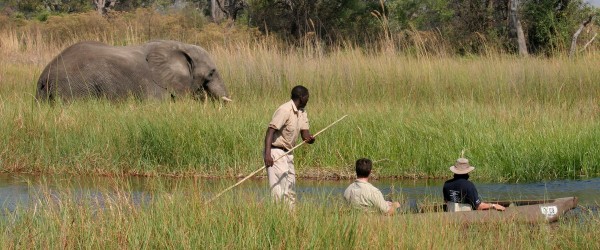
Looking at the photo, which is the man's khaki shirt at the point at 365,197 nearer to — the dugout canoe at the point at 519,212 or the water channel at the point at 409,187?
the dugout canoe at the point at 519,212

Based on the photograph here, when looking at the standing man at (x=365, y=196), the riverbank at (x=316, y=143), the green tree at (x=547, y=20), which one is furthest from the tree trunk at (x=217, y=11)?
the standing man at (x=365, y=196)

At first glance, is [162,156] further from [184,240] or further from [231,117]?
[184,240]

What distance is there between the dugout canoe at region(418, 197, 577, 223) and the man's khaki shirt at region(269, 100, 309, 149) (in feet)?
4.01

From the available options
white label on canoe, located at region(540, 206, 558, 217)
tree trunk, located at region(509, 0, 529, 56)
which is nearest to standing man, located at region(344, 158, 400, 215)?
white label on canoe, located at region(540, 206, 558, 217)

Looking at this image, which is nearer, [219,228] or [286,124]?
[219,228]

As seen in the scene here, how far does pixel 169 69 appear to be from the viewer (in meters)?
17.0

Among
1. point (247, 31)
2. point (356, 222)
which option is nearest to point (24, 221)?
point (356, 222)

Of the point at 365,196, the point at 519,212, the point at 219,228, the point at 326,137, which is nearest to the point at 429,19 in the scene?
the point at 326,137

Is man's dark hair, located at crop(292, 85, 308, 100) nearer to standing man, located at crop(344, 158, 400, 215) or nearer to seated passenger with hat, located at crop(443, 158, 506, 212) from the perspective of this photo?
standing man, located at crop(344, 158, 400, 215)

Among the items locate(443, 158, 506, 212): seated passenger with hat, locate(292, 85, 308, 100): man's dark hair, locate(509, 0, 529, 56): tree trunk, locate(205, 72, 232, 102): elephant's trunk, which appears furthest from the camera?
locate(509, 0, 529, 56): tree trunk

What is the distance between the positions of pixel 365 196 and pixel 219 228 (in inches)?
74.1

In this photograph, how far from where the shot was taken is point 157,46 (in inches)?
682

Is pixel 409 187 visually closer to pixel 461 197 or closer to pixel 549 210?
pixel 461 197

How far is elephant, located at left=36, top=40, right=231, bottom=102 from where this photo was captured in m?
15.6
